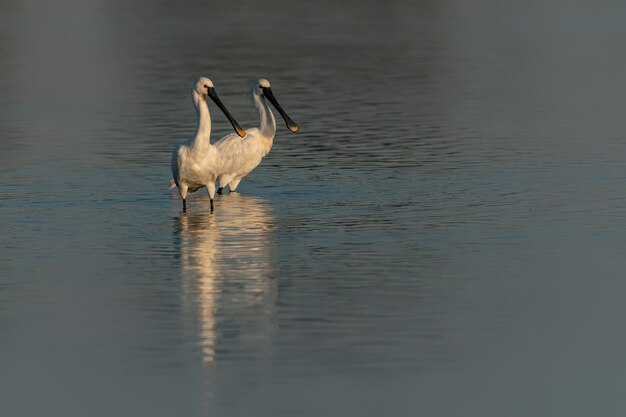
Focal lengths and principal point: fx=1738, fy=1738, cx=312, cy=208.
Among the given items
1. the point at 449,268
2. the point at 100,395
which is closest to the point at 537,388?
the point at 100,395

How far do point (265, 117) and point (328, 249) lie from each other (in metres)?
6.74

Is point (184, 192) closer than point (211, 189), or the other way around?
point (184, 192)

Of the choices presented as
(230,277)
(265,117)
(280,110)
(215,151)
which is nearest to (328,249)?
(230,277)

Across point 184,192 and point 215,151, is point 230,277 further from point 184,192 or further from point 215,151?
point 215,151

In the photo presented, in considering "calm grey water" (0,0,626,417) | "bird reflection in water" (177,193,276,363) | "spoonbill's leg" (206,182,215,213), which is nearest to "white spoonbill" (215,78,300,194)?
"calm grey water" (0,0,626,417)

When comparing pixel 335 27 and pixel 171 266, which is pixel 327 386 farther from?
pixel 335 27

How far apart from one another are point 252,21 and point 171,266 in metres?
38.3

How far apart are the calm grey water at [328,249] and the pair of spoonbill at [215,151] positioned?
1.10 ft

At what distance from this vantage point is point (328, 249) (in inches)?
648

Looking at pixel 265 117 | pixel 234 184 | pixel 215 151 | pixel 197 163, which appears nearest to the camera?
pixel 197 163

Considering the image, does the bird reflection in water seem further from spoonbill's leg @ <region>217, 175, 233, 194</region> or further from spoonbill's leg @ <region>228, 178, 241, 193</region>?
spoonbill's leg @ <region>228, 178, 241, 193</region>

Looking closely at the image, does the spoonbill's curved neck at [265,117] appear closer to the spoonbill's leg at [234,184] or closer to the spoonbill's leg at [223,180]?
the spoonbill's leg at [234,184]

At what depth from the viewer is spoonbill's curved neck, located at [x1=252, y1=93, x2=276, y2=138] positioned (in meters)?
22.7

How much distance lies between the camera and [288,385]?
1115 cm
